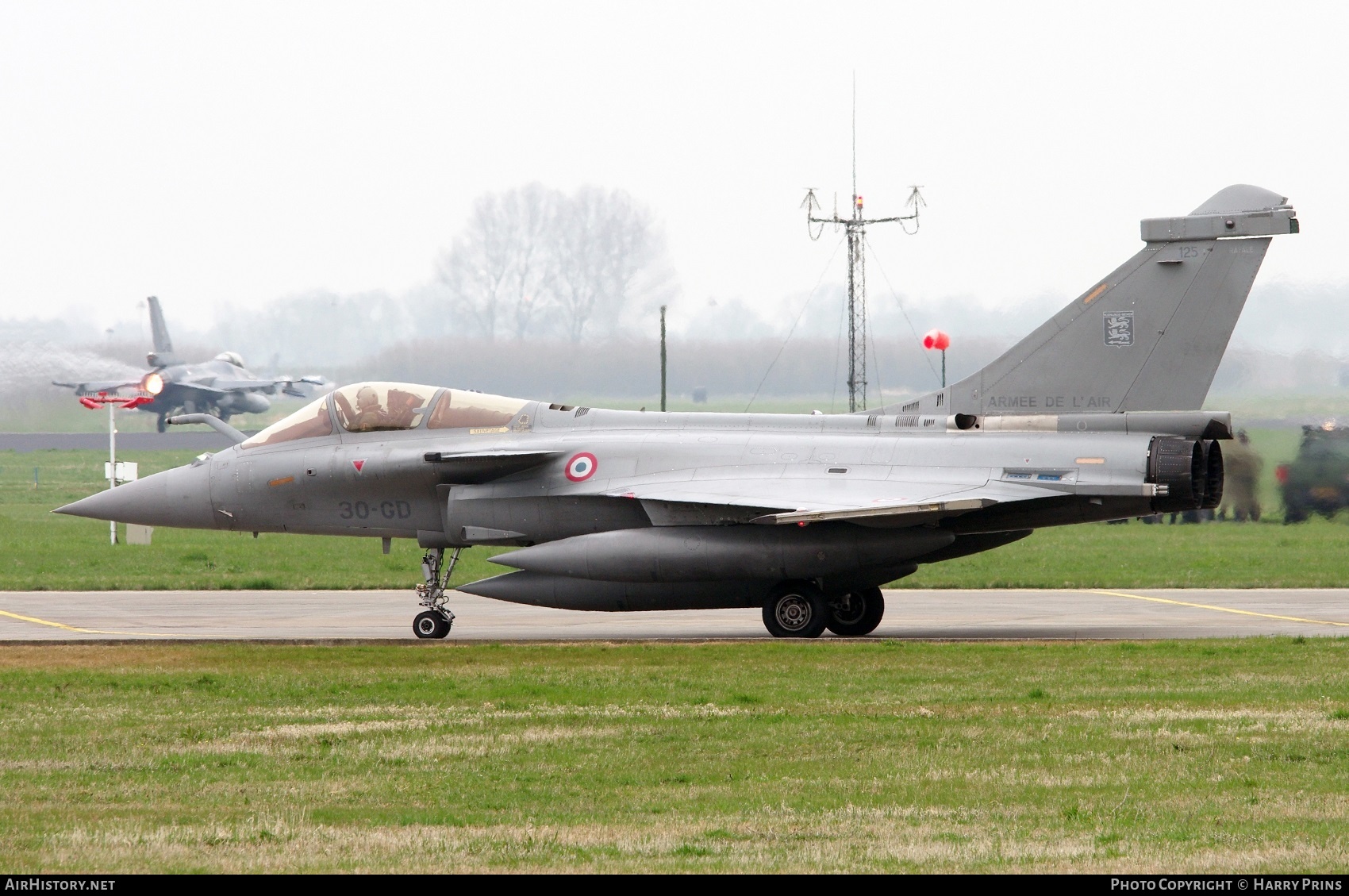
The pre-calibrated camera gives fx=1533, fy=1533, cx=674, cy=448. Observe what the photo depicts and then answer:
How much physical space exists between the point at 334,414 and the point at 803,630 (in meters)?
6.32

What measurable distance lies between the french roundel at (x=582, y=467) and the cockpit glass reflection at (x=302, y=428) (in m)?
3.16

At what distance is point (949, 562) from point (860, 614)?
11.4 metres

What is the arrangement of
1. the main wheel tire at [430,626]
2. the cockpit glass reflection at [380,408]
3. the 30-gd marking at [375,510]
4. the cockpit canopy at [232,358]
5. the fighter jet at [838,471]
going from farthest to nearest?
1. the cockpit canopy at [232,358]
2. the cockpit glass reflection at [380,408]
3. the 30-gd marking at [375,510]
4. the main wheel tire at [430,626]
5. the fighter jet at [838,471]

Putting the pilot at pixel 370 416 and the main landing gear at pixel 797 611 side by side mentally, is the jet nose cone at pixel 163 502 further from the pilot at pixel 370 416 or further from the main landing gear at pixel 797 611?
the main landing gear at pixel 797 611

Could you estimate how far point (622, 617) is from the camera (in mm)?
21422

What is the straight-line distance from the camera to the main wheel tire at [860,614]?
18.2 metres

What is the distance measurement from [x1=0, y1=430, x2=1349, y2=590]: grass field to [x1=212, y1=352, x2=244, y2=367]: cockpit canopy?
22.6 metres

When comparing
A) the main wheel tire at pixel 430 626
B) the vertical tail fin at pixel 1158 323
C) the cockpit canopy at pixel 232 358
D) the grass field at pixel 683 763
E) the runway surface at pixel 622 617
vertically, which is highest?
the cockpit canopy at pixel 232 358

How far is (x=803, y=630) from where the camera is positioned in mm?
17453

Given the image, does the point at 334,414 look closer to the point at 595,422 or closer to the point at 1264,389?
the point at 595,422

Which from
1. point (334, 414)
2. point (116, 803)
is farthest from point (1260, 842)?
point (334, 414)

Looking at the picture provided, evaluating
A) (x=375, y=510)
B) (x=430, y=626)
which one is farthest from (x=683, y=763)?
(x=375, y=510)

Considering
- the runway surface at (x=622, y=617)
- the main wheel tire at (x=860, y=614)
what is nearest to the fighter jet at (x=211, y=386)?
the runway surface at (x=622, y=617)

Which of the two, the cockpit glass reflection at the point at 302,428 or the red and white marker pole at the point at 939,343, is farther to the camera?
the red and white marker pole at the point at 939,343
